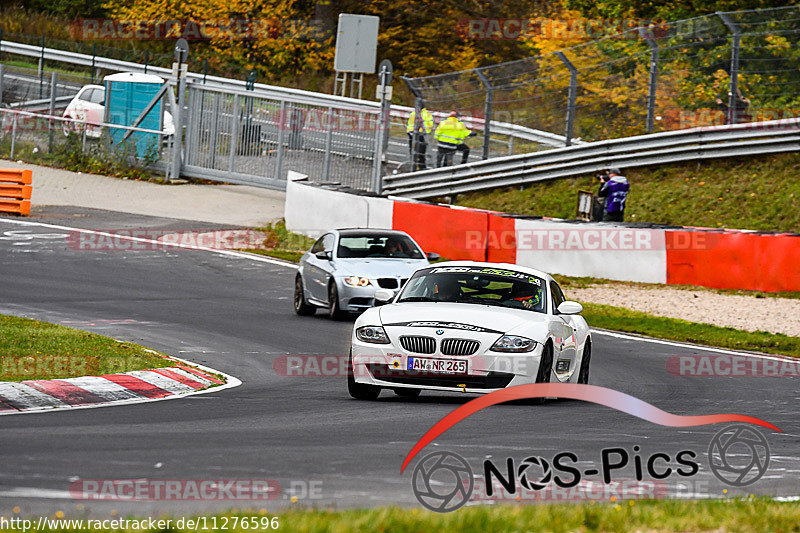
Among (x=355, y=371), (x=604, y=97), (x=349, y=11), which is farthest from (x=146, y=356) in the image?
(x=349, y=11)

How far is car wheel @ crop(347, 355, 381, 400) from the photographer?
11.7 m

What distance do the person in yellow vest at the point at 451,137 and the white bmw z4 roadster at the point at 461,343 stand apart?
61.7ft

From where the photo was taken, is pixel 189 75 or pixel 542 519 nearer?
pixel 542 519

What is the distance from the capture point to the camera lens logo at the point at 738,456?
8297 mm

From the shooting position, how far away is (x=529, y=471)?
793 centimetres

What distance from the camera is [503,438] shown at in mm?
9289

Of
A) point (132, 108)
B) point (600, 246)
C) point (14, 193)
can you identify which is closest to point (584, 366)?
point (600, 246)

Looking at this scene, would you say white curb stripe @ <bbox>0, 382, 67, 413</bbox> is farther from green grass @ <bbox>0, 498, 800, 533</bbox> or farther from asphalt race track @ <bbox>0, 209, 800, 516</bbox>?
green grass @ <bbox>0, 498, 800, 533</bbox>

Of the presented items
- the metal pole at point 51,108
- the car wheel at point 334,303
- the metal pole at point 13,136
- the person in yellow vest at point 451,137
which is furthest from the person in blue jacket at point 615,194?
the metal pole at point 13,136

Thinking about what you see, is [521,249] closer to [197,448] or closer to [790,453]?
[790,453]

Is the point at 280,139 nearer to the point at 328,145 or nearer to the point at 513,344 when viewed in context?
the point at 328,145

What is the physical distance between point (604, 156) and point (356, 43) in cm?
725

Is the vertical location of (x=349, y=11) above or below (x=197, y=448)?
above

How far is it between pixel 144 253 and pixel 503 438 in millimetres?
16714
